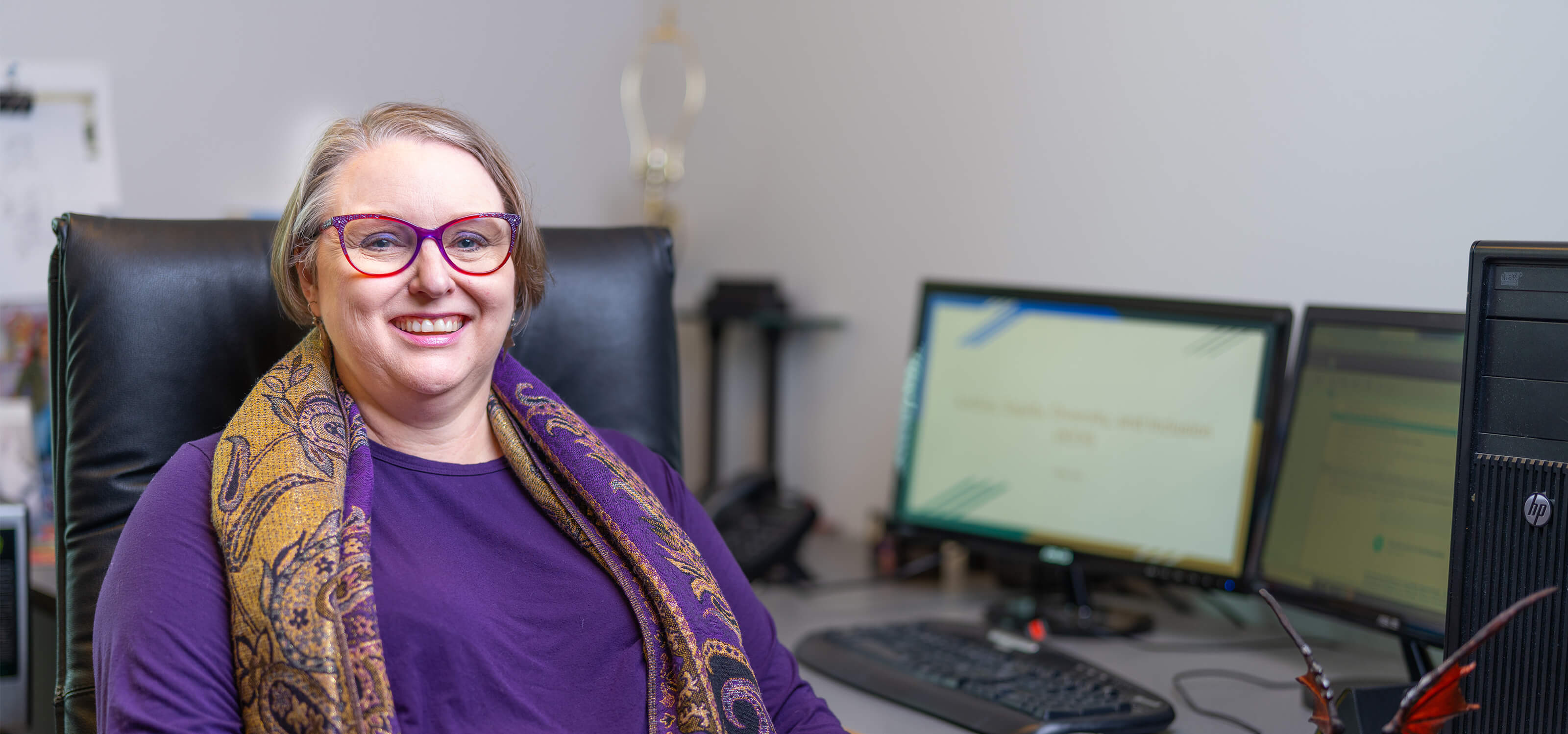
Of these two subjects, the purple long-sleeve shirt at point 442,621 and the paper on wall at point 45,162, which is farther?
the paper on wall at point 45,162

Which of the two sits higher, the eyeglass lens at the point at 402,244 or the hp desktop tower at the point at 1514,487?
the eyeglass lens at the point at 402,244

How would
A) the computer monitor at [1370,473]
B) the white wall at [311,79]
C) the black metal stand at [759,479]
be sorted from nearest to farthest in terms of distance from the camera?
1. the computer monitor at [1370,473]
2. the black metal stand at [759,479]
3. the white wall at [311,79]

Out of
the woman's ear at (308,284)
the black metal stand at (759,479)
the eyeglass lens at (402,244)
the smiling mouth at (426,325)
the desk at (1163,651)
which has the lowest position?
the desk at (1163,651)

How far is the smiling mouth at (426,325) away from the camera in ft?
3.41

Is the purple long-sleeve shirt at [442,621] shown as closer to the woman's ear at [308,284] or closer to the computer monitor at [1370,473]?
the woman's ear at [308,284]

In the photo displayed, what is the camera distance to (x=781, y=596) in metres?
1.67

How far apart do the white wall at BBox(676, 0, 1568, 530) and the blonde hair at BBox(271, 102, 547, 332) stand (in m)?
0.96

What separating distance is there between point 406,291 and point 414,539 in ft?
0.75

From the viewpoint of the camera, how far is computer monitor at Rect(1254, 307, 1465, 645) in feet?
4.09

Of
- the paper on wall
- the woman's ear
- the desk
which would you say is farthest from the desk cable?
the paper on wall

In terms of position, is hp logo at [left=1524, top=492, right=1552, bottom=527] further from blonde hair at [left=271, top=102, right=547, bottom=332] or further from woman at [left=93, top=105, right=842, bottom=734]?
blonde hair at [left=271, top=102, right=547, bottom=332]

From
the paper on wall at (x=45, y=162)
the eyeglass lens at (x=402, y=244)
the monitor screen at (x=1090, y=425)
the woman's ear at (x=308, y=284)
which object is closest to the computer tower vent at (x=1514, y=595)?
the monitor screen at (x=1090, y=425)

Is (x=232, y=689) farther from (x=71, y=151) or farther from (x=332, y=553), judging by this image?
(x=71, y=151)

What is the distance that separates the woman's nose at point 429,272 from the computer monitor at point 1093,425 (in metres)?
0.85
